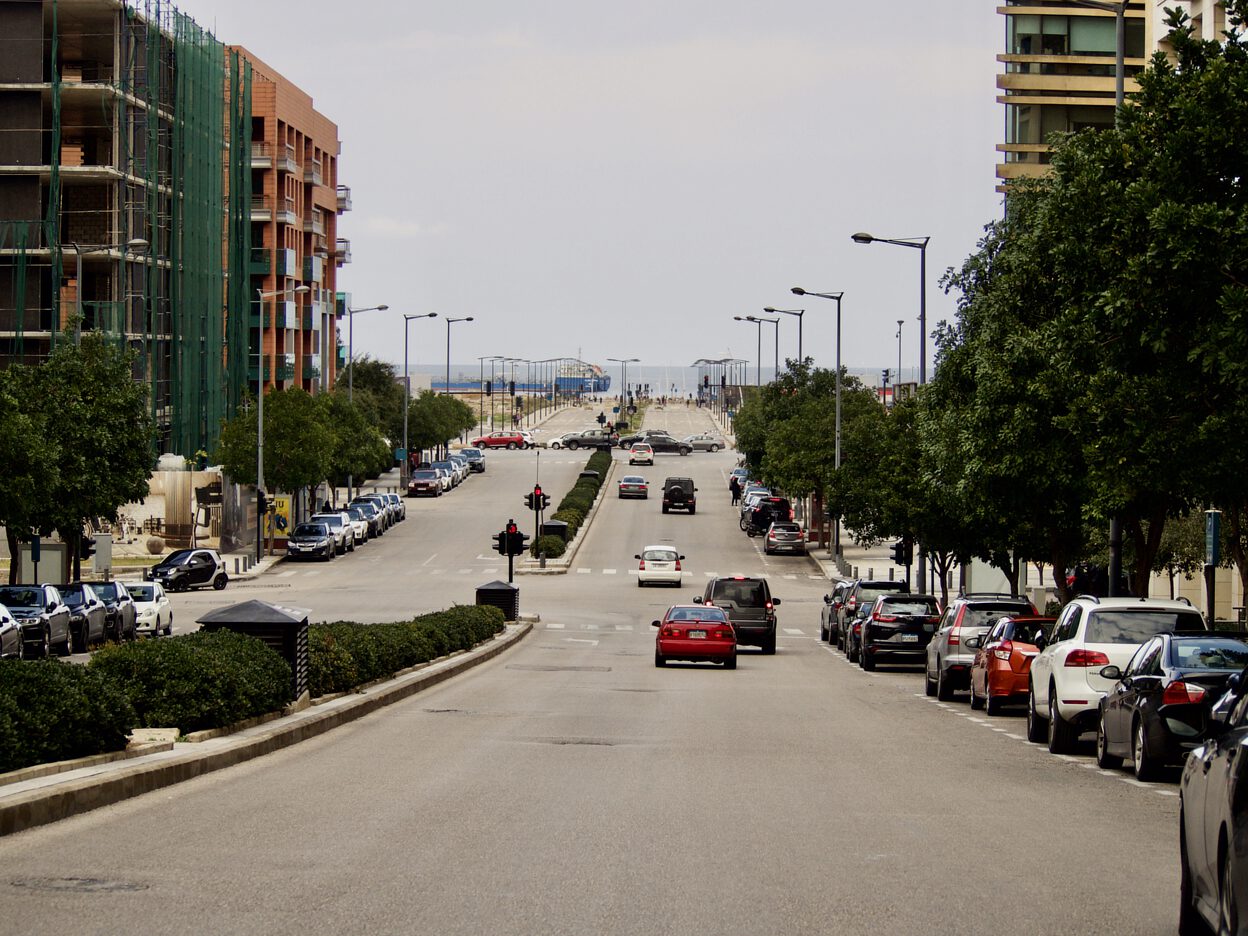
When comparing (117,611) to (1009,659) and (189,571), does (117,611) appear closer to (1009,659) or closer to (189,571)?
(189,571)

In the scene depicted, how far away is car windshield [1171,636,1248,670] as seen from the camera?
1625 cm

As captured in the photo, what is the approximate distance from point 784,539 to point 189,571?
30.4 metres

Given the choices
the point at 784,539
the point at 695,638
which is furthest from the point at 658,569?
the point at 695,638

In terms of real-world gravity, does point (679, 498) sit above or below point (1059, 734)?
above

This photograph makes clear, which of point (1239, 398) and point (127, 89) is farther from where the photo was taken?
point (127, 89)

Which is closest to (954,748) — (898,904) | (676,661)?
(898,904)

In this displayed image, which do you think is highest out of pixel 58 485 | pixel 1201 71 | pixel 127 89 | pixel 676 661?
pixel 127 89

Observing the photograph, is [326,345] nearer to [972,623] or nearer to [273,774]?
[972,623]

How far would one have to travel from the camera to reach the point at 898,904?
9.32m

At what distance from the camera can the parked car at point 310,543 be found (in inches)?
2867

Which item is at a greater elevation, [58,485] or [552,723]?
[58,485]

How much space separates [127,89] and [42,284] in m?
8.33

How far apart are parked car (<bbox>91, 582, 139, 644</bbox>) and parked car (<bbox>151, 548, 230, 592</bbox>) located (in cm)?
1722

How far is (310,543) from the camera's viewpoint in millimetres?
72938
